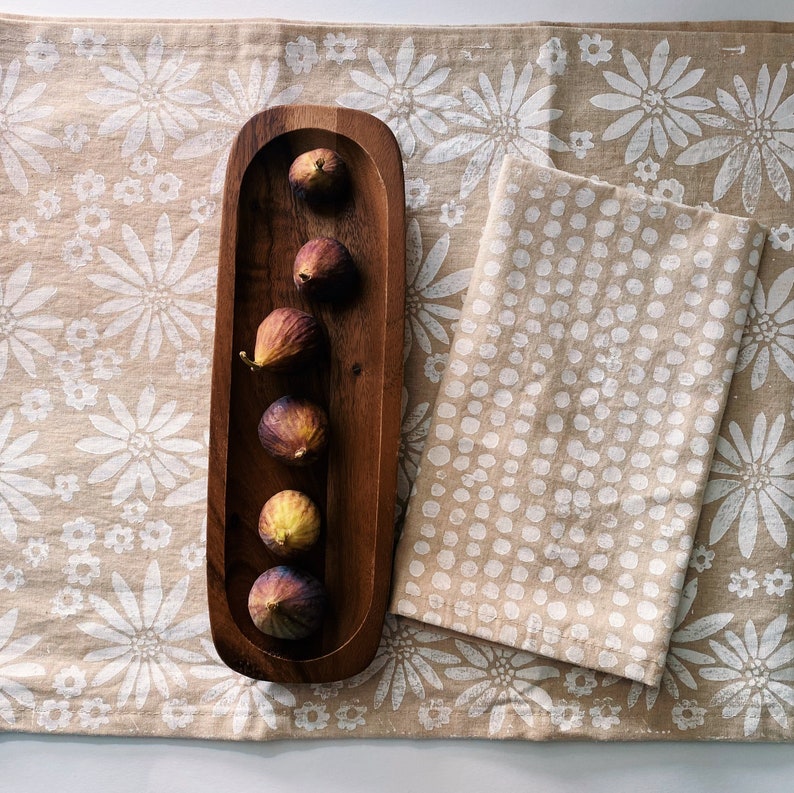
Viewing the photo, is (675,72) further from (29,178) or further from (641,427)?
(29,178)

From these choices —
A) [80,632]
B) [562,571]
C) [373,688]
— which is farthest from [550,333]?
[80,632]

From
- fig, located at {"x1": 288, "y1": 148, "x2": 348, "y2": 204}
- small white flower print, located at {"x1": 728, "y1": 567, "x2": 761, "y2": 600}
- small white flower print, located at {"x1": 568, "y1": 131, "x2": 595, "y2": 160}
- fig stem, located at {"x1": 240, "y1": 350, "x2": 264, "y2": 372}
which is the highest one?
small white flower print, located at {"x1": 568, "y1": 131, "x2": 595, "y2": 160}

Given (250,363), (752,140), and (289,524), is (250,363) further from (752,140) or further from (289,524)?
(752,140)

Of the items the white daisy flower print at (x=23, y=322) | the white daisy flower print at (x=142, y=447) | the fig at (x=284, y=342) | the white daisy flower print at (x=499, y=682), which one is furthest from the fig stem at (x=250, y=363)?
the white daisy flower print at (x=499, y=682)

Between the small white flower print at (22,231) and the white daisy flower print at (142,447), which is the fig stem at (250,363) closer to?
the white daisy flower print at (142,447)

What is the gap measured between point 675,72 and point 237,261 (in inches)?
19.4

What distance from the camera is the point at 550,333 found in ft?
2.38

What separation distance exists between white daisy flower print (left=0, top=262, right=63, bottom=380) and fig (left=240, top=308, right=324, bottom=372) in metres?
0.24

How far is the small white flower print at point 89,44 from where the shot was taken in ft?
2.55

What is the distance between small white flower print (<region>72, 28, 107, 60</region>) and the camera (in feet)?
2.55

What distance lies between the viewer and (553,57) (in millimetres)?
771

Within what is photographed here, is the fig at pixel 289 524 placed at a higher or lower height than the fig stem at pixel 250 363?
lower

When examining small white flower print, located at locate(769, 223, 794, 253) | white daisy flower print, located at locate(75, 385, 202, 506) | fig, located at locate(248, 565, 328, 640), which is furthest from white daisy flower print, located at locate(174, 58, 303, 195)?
small white flower print, located at locate(769, 223, 794, 253)

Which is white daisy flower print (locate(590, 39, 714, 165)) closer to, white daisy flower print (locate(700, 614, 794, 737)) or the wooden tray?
the wooden tray
